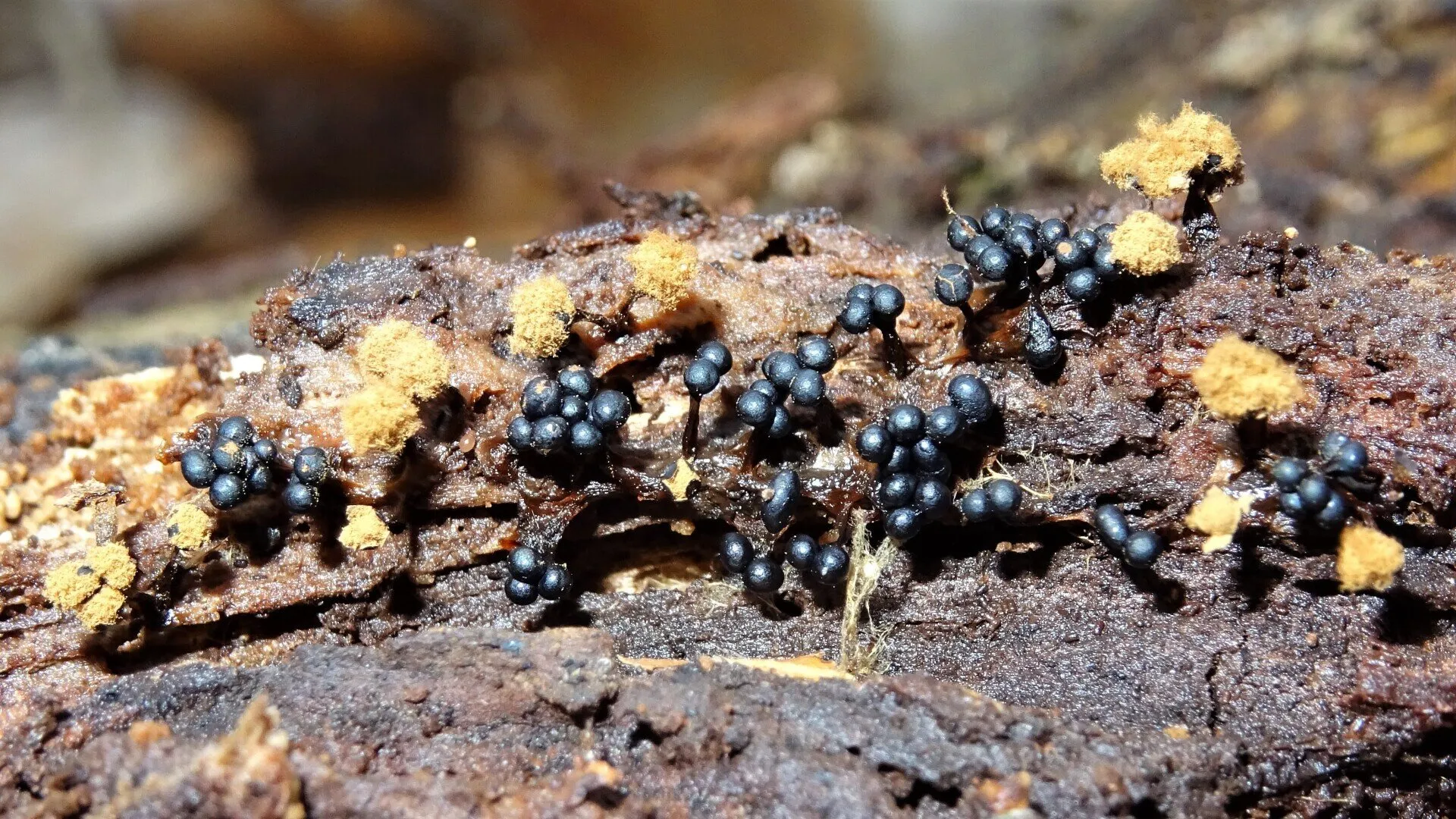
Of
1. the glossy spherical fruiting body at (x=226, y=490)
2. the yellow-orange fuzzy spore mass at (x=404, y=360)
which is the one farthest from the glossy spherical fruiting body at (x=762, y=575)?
the glossy spherical fruiting body at (x=226, y=490)

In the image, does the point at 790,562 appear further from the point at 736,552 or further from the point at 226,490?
the point at 226,490

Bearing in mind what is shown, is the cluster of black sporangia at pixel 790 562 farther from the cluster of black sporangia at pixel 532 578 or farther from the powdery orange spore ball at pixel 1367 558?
the powdery orange spore ball at pixel 1367 558

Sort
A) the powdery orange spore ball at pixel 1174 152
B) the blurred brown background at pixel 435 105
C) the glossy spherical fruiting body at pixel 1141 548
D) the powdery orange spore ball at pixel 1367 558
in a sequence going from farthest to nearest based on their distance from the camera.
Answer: the blurred brown background at pixel 435 105 → the powdery orange spore ball at pixel 1174 152 → the glossy spherical fruiting body at pixel 1141 548 → the powdery orange spore ball at pixel 1367 558

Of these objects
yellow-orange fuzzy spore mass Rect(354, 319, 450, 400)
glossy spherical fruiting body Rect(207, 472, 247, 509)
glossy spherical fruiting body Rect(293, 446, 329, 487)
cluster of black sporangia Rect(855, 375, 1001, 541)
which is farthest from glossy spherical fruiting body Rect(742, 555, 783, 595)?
glossy spherical fruiting body Rect(207, 472, 247, 509)

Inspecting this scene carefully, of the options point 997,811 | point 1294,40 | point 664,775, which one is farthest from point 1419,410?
point 1294,40

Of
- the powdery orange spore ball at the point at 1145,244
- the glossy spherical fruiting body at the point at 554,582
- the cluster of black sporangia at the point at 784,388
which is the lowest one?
the glossy spherical fruiting body at the point at 554,582

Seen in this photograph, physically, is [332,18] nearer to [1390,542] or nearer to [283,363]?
[283,363]
